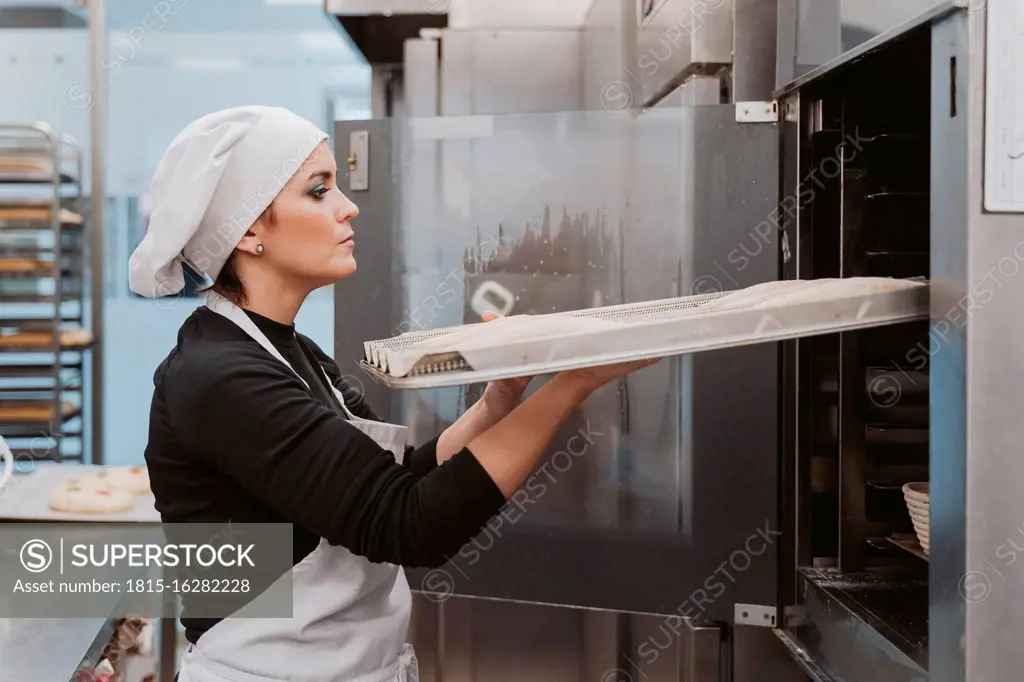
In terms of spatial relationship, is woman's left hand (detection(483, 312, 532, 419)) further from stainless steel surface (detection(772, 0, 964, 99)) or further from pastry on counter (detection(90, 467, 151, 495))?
pastry on counter (detection(90, 467, 151, 495))

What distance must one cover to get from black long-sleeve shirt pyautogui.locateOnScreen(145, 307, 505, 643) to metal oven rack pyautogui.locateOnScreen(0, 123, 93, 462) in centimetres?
280

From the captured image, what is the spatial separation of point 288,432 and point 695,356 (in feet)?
2.62

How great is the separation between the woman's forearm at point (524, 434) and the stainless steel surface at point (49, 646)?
2.58 ft

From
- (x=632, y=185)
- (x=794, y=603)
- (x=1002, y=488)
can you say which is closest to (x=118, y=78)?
(x=632, y=185)

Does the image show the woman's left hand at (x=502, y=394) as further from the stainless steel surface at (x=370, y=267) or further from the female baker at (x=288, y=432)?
the stainless steel surface at (x=370, y=267)

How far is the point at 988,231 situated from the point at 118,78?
145 inches

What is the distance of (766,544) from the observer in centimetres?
148

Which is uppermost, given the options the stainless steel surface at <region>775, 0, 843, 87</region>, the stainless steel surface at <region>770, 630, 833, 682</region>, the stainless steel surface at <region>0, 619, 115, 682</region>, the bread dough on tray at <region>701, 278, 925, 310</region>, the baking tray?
the stainless steel surface at <region>775, 0, 843, 87</region>

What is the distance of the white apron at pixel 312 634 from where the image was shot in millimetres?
1097

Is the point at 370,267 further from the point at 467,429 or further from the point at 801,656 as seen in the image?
the point at 801,656

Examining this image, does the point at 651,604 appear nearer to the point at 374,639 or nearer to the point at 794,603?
the point at 794,603

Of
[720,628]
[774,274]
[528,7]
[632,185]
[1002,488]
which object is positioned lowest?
[720,628]

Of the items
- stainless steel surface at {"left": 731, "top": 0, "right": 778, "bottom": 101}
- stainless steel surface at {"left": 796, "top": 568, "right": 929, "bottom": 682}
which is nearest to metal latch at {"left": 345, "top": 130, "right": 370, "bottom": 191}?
stainless steel surface at {"left": 731, "top": 0, "right": 778, "bottom": 101}

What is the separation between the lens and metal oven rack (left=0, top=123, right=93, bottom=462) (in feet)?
11.3
